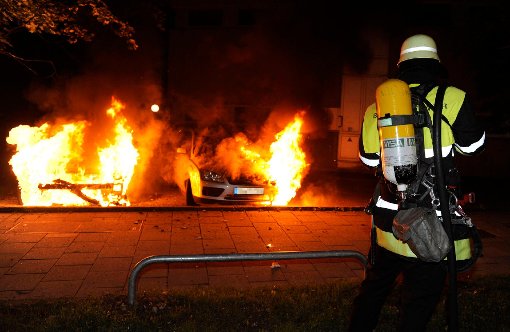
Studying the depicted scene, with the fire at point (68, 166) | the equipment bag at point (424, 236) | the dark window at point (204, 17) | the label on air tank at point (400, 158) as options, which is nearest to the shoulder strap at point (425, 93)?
the label on air tank at point (400, 158)

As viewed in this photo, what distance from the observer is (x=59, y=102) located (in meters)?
→ 12.4

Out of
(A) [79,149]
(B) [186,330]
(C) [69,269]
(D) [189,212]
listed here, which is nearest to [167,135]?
(A) [79,149]

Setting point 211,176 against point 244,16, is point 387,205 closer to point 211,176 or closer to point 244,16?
point 211,176

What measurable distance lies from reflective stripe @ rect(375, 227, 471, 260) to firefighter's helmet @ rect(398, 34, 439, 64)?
1187 millimetres

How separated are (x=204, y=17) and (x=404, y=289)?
17.6 metres

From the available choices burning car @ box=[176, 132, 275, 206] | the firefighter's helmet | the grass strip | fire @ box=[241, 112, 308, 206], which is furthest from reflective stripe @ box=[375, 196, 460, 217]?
fire @ box=[241, 112, 308, 206]

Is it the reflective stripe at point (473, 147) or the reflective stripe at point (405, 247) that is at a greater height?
the reflective stripe at point (473, 147)

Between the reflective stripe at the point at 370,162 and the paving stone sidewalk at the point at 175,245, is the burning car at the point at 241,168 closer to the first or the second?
the paving stone sidewalk at the point at 175,245

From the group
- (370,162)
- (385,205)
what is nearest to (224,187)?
(370,162)

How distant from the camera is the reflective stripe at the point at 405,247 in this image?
2.64 meters

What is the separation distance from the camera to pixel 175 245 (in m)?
5.71

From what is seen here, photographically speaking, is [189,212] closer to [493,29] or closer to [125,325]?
[125,325]

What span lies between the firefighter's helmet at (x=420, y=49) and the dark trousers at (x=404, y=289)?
131 cm

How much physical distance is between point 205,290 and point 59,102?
10153 mm
